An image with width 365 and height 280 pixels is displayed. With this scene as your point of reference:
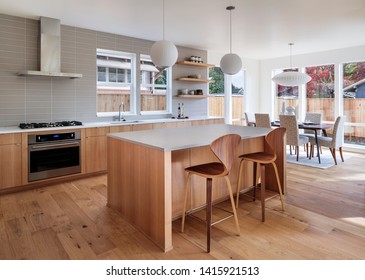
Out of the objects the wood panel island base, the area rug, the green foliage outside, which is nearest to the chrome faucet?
the wood panel island base

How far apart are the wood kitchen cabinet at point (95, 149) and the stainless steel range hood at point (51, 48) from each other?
3.12ft

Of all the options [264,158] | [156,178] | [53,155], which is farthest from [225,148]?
[53,155]

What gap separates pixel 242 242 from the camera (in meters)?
2.30

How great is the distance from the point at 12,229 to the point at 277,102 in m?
7.49

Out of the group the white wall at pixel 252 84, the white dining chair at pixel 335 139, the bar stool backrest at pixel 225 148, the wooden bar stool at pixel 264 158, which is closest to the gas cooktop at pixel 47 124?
the wooden bar stool at pixel 264 158

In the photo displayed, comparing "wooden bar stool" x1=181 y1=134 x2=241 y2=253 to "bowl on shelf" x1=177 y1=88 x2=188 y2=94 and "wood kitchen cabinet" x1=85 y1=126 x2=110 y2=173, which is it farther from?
"bowl on shelf" x1=177 y1=88 x2=188 y2=94

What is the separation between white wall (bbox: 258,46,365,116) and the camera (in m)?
6.36

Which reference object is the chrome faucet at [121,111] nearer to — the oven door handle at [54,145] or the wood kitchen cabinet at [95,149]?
the wood kitchen cabinet at [95,149]

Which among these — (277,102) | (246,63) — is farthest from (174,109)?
(277,102)

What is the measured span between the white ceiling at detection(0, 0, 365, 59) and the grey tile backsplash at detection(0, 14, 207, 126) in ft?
0.67

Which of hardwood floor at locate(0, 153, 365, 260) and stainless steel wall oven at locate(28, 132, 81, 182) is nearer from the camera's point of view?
hardwood floor at locate(0, 153, 365, 260)

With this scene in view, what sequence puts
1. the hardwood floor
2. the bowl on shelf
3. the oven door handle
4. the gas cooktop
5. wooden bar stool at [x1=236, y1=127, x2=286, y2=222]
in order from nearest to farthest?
the hardwood floor < wooden bar stool at [x1=236, y1=127, x2=286, y2=222] < the oven door handle < the gas cooktop < the bowl on shelf

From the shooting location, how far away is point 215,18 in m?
4.16
